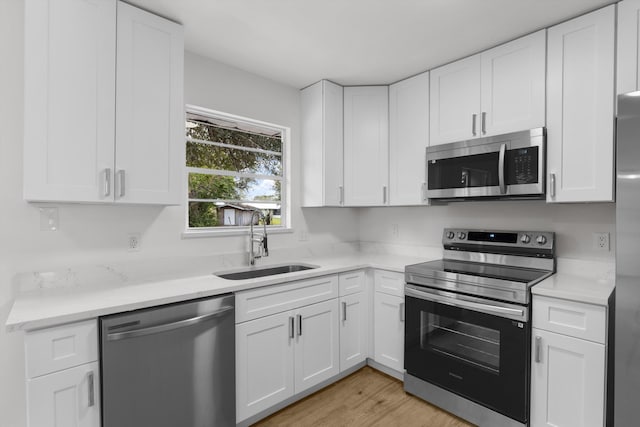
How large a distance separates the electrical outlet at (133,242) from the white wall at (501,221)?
223 cm

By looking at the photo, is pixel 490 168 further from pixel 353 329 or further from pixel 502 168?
pixel 353 329

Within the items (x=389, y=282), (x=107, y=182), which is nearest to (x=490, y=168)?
(x=389, y=282)

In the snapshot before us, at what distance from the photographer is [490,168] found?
2.29 metres

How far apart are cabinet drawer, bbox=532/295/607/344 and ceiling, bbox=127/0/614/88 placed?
1.66 metres

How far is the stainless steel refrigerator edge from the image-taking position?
4.77 feet

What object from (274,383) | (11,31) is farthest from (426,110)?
(11,31)

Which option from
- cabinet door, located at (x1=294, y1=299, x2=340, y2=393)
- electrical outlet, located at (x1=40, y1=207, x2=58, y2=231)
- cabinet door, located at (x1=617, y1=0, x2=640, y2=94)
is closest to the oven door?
cabinet door, located at (x1=294, y1=299, x2=340, y2=393)

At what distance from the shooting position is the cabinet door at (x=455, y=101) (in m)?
2.41

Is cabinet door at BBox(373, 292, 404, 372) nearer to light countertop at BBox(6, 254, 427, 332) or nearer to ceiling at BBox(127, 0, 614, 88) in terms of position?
light countertop at BBox(6, 254, 427, 332)

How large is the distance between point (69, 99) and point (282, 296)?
1587 mm

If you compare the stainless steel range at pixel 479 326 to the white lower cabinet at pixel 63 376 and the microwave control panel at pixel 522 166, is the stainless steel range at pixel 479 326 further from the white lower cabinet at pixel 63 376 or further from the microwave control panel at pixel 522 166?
the white lower cabinet at pixel 63 376

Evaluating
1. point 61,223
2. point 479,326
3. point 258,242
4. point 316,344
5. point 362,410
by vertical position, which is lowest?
point 362,410

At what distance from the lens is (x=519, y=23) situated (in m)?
2.04

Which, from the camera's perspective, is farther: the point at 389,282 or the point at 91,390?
the point at 389,282
